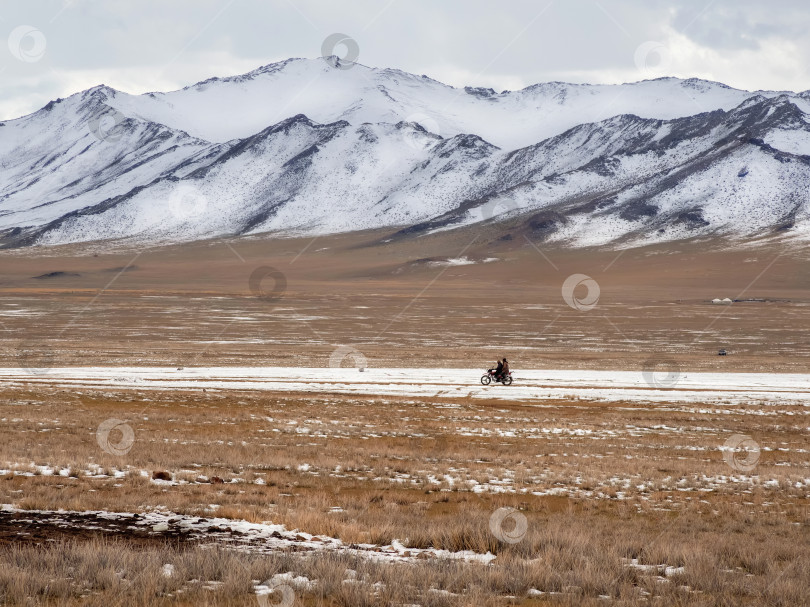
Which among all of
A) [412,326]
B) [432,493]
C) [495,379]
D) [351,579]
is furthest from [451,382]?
[412,326]

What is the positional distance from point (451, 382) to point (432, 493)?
25.0 m

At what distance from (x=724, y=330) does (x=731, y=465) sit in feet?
243

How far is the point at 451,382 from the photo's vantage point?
3997 centimetres

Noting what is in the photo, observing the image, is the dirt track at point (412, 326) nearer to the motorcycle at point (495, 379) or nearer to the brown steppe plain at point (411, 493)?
the brown steppe plain at point (411, 493)

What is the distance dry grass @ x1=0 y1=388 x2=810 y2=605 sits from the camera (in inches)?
317

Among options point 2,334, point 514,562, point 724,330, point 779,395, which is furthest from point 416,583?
point 724,330

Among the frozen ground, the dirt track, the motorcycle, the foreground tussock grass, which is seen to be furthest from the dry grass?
the dirt track

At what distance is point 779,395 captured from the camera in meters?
34.5

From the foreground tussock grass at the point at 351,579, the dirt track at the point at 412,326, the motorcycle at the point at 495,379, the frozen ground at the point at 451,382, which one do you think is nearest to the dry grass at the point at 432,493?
the foreground tussock grass at the point at 351,579

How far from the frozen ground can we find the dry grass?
3.95 metres

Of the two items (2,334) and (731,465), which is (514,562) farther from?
(2,334)

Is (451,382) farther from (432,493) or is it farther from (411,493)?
(411,493)

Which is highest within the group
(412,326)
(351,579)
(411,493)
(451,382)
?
(412,326)

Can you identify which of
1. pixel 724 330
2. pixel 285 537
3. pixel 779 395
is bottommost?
pixel 285 537
